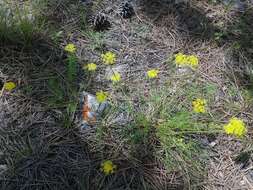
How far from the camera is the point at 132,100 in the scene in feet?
8.27

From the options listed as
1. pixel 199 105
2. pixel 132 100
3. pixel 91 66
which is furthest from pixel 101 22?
pixel 199 105

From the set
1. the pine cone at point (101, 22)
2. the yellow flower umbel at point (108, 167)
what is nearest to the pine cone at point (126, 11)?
the pine cone at point (101, 22)

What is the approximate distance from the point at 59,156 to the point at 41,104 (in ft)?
1.28

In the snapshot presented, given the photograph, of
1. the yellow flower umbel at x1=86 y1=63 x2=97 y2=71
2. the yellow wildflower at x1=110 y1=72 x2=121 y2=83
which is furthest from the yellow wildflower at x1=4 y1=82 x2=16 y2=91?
the yellow wildflower at x1=110 y1=72 x2=121 y2=83

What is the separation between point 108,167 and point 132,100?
0.54m

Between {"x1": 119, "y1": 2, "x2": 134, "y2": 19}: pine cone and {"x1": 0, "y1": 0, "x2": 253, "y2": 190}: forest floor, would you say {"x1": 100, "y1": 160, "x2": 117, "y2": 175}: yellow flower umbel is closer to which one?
{"x1": 0, "y1": 0, "x2": 253, "y2": 190}: forest floor

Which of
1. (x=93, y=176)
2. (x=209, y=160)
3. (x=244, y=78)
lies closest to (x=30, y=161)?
(x=93, y=176)

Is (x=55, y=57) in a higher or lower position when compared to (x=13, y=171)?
higher

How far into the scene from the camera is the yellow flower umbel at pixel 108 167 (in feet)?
7.05

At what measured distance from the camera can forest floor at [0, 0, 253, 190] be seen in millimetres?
2201

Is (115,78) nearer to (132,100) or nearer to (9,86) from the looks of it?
(132,100)

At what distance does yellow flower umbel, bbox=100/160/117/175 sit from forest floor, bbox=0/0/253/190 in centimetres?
3

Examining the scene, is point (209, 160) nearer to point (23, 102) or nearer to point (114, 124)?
point (114, 124)

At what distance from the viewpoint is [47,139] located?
228 cm
